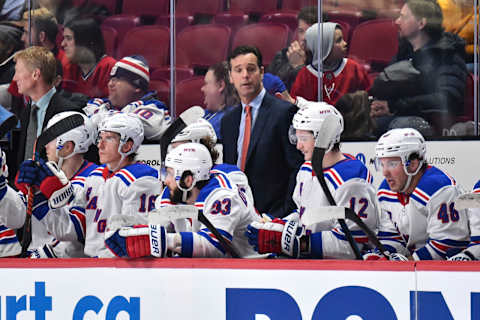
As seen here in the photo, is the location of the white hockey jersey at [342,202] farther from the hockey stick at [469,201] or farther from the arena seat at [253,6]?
the arena seat at [253,6]

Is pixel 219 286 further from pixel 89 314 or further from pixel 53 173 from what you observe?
pixel 53 173

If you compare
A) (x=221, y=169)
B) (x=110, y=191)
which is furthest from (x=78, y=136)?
(x=221, y=169)

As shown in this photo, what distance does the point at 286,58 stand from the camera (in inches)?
224

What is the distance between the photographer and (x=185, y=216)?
3.79 metres

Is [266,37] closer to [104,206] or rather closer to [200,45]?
[200,45]

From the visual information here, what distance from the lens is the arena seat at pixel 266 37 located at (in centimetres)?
570

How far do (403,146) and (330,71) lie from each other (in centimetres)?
135

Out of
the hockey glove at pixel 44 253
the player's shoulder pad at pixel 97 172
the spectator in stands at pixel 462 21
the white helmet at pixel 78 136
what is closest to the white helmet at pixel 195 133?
the player's shoulder pad at pixel 97 172

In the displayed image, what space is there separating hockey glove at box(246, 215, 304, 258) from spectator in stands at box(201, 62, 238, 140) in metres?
1.86

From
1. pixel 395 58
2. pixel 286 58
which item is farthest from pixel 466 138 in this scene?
pixel 286 58

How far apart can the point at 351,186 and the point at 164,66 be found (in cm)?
217

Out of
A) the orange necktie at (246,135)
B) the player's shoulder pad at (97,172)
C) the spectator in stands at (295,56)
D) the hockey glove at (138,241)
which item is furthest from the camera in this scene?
the spectator in stands at (295,56)

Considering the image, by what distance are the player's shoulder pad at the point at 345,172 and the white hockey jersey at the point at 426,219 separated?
1.01ft

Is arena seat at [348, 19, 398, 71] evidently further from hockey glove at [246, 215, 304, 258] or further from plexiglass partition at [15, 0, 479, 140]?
hockey glove at [246, 215, 304, 258]
